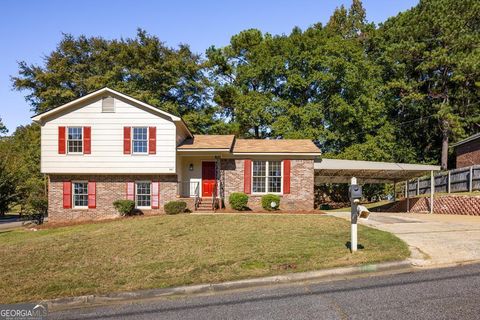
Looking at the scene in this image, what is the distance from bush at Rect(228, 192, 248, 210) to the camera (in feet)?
72.9

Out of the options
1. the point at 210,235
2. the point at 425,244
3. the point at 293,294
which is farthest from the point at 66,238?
the point at 425,244

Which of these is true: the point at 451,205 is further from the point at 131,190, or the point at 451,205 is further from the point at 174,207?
the point at 131,190

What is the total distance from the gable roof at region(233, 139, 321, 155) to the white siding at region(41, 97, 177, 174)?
4.11 metres

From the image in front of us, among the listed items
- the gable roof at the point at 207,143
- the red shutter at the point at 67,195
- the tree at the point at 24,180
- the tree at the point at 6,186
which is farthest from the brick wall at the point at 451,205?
the tree at the point at 6,186

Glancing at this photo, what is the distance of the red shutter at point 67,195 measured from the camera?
23109 mm

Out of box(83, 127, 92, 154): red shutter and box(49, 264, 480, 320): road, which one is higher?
box(83, 127, 92, 154): red shutter

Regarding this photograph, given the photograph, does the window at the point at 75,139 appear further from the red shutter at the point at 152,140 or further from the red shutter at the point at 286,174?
the red shutter at the point at 286,174

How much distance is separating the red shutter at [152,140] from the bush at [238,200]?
4.95 metres

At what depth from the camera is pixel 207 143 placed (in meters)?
24.4

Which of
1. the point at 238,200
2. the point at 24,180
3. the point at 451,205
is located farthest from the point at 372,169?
the point at 24,180

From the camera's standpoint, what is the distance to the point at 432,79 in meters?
38.5

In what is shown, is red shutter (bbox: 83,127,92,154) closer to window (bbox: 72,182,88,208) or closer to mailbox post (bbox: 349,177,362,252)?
window (bbox: 72,182,88,208)

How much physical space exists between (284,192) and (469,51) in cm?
2500

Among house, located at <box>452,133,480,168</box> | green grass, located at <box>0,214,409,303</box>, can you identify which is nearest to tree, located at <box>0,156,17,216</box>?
green grass, located at <box>0,214,409,303</box>
